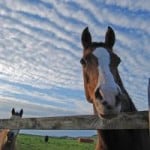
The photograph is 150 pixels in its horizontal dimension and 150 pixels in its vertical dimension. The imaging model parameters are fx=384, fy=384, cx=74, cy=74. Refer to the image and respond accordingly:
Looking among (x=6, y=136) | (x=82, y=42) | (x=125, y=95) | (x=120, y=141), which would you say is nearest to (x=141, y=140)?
(x=120, y=141)

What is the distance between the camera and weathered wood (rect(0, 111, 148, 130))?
445 cm

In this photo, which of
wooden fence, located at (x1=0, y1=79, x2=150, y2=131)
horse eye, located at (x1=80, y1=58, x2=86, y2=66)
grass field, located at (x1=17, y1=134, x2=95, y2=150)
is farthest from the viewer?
grass field, located at (x1=17, y1=134, x2=95, y2=150)

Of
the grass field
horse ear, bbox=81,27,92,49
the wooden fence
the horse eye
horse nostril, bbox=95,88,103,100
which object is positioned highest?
the grass field

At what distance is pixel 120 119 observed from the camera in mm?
4668

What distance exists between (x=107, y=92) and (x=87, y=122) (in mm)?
709

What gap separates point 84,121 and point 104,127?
0.35 metres

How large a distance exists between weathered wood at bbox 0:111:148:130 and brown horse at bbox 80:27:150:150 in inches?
6.0

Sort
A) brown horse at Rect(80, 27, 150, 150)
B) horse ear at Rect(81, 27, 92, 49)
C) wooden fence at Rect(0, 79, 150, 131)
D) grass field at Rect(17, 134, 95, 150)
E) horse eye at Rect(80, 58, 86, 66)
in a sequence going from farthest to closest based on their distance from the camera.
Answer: grass field at Rect(17, 134, 95, 150) → horse ear at Rect(81, 27, 92, 49) → horse eye at Rect(80, 58, 86, 66) → brown horse at Rect(80, 27, 150, 150) → wooden fence at Rect(0, 79, 150, 131)

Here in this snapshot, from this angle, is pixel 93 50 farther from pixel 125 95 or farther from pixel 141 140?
pixel 141 140

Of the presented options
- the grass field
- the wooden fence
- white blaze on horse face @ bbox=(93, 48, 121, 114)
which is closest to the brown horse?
white blaze on horse face @ bbox=(93, 48, 121, 114)

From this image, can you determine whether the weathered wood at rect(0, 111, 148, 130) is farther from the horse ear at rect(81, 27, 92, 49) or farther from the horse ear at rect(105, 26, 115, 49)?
the horse ear at rect(105, 26, 115, 49)

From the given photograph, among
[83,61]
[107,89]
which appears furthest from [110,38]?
[107,89]

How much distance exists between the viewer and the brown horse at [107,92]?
14.9 ft

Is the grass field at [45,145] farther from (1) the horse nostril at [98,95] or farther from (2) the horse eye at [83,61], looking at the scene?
(1) the horse nostril at [98,95]
